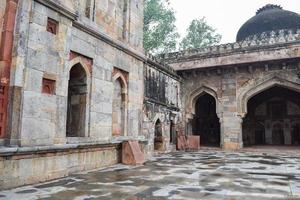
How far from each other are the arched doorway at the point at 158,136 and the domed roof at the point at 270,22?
9126 mm

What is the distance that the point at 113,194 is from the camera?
143 inches

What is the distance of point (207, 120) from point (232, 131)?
14.1 ft

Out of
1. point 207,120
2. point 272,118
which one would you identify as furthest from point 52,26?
point 272,118

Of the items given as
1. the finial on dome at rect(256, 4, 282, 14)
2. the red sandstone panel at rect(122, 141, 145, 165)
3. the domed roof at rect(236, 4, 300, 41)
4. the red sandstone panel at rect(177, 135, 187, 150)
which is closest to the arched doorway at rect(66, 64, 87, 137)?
the red sandstone panel at rect(122, 141, 145, 165)

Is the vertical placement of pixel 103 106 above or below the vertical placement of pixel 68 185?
above

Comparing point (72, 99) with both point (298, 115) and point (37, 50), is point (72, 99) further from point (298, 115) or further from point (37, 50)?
point (298, 115)

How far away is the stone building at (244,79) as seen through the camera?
11523 millimetres

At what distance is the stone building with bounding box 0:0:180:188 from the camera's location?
13.6ft

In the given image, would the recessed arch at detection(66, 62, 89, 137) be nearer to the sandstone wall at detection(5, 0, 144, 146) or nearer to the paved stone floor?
the sandstone wall at detection(5, 0, 144, 146)

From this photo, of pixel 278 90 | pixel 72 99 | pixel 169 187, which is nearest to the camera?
pixel 169 187

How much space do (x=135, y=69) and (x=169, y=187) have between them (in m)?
4.53

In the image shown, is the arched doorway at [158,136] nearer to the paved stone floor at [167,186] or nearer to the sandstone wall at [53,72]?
the sandstone wall at [53,72]

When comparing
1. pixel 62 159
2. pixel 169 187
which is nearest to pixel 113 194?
pixel 169 187

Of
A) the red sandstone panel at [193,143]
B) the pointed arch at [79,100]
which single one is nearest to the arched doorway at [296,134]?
the red sandstone panel at [193,143]
